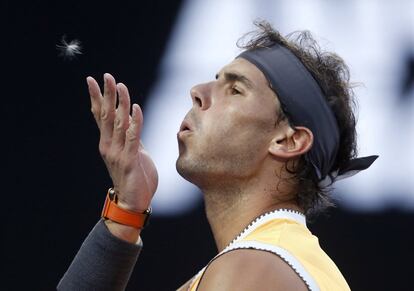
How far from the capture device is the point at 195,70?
4363 millimetres

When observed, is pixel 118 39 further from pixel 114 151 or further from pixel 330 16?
pixel 114 151

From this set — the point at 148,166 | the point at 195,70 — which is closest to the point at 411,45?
the point at 195,70

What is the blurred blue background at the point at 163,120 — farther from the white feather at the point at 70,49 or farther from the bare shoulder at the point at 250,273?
the bare shoulder at the point at 250,273

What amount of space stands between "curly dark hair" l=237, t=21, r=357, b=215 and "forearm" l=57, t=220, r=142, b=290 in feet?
1.77

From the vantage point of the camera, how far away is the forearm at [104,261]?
308cm

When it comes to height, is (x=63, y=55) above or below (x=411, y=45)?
below

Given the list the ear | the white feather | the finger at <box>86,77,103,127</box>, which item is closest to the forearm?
the finger at <box>86,77,103,127</box>

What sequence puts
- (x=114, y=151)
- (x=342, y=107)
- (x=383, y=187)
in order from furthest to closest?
(x=383, y=187)
(x=342, y=107)
(x=114, y=151)

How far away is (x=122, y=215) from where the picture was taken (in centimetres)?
308

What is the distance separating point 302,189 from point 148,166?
483 mm

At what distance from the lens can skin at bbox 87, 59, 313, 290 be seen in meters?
2.99

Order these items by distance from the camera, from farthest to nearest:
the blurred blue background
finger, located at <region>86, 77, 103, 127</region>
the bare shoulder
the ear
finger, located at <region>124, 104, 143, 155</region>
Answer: the blurred blue background → the ear → finger, located at <region>86, 77, 103, 127</region> → finger, located at <region>124, 104, 143, 155</region> → the bare shoulder

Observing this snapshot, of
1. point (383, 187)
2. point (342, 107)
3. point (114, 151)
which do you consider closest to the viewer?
point (114, 151)

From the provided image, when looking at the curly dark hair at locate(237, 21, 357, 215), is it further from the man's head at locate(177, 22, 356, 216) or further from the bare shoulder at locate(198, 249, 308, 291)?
the bare shoulder at locate(198, 249, 308, 291)
